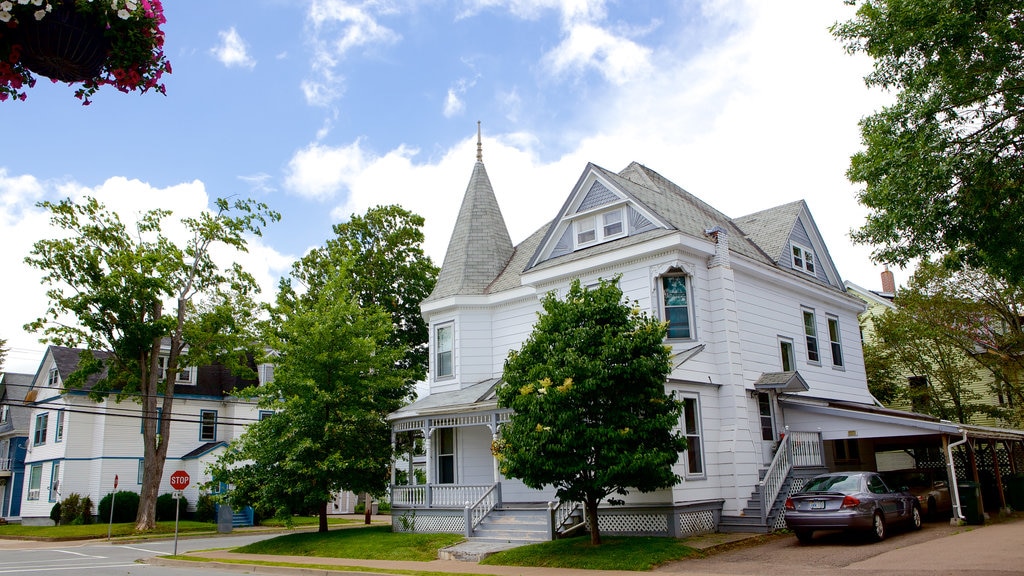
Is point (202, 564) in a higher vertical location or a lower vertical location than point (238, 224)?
lower

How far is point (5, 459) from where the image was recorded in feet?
159

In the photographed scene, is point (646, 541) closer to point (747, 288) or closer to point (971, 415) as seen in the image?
point (747, 288)

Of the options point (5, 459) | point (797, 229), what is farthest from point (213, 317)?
point (797, 229)

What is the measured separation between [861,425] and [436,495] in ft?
40.5

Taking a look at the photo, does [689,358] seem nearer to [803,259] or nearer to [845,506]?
[845,506]

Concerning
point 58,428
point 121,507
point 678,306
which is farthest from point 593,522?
point 58,428

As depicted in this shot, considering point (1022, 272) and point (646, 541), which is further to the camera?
point (646, 541)

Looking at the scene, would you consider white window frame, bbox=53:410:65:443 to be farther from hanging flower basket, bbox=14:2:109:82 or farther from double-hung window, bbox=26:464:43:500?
hanging flower basket, bbox=14:2:109:82

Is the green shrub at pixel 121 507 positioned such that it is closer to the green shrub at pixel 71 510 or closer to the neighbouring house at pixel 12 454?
the green shrub at pixel 71 510

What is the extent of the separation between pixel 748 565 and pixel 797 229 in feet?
48.8

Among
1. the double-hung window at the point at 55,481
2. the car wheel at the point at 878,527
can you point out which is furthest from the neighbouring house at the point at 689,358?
the double-hung window at the point at 55,481

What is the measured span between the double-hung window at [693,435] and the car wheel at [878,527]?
417 cm

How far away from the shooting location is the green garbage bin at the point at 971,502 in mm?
19125

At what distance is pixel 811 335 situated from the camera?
2491 cm
